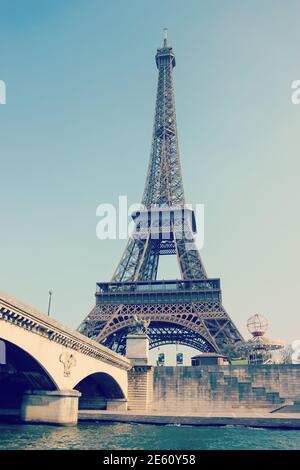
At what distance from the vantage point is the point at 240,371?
6394cm

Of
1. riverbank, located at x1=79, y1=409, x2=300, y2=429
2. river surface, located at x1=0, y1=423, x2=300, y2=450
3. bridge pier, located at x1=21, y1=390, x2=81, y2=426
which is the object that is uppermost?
bridge pier, located at x1=21, y1=390, x2=81, y2=426

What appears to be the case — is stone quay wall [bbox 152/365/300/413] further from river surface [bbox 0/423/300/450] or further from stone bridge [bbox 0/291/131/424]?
river surface [bbox 0/423/300/450]

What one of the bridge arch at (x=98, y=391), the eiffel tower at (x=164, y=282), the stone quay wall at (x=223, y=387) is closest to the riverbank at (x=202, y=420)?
the bridge arch at (x=98, y=391)

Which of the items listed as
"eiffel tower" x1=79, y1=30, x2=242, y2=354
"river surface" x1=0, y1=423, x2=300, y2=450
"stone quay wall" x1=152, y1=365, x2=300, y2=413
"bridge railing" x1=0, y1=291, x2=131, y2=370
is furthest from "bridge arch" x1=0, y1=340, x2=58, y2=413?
"eiffel tower" x1=79, y1=30, x2=242, y2=354

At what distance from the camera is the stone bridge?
27.6m

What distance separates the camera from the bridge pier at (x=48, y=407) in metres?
34.2

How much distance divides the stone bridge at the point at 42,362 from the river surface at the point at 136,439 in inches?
69.2

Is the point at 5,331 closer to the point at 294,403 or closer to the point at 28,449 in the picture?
the point at 28,449

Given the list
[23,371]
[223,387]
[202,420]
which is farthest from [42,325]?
[223,387]

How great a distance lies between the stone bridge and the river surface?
176cm

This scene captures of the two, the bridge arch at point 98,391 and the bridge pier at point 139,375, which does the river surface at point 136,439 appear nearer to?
the bridge arch at point 98,391

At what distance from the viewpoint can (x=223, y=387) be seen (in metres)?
62.4

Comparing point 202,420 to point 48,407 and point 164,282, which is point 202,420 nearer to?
point 48,407
